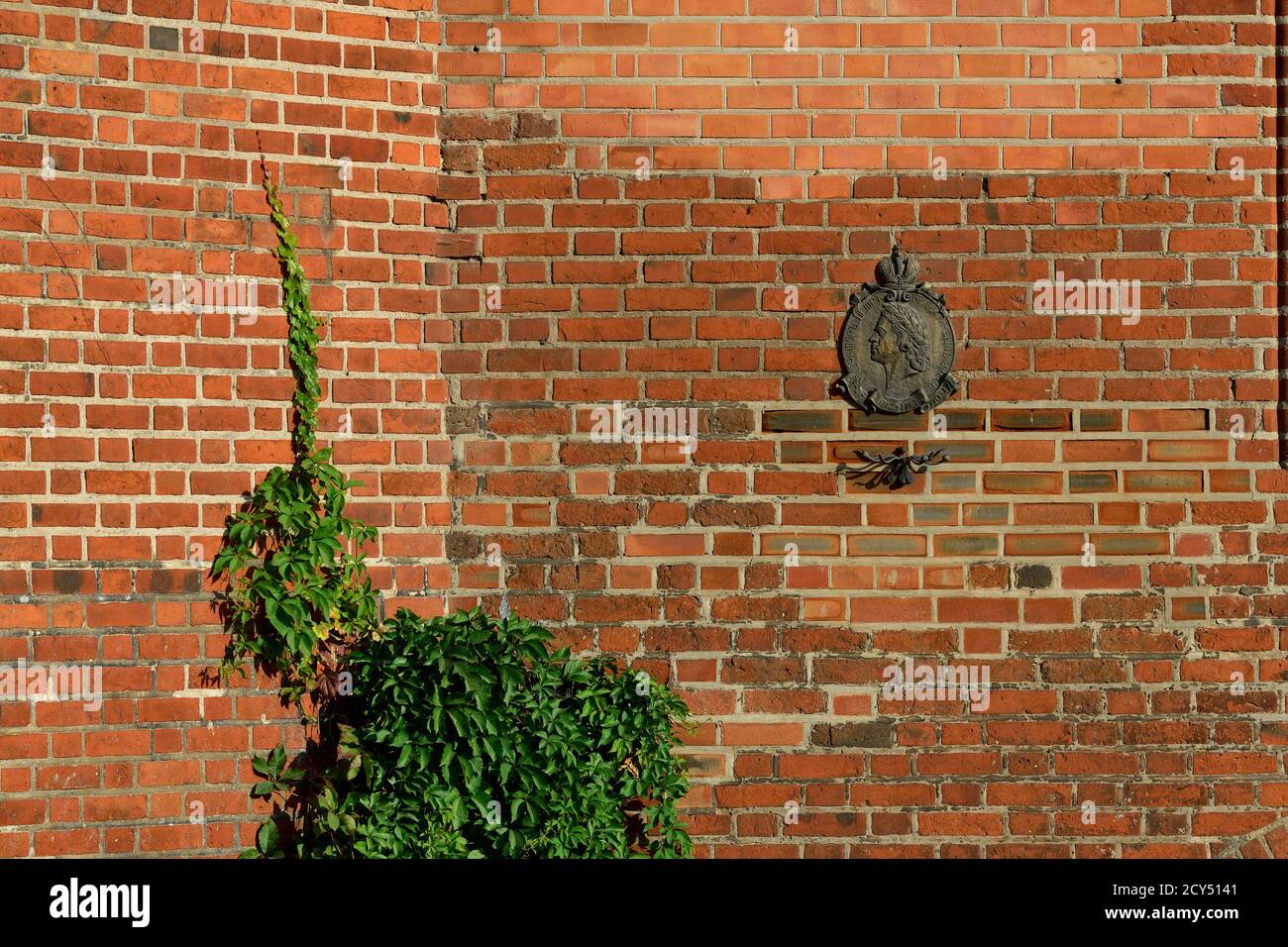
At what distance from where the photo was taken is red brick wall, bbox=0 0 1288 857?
3846 mm

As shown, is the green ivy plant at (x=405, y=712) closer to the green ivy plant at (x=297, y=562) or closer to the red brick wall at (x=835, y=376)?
the green ivy plant at (x=297, y=562)

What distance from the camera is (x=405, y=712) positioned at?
3387 mm

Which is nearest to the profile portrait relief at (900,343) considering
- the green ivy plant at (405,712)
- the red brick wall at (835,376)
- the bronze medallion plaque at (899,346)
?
the bronze medallion plaque at (899,346)

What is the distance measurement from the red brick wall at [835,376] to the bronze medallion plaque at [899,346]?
75mm

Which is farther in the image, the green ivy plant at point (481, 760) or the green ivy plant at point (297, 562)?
the green ivy plant at point (297, 562)

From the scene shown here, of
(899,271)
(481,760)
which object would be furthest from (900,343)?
(481,760)

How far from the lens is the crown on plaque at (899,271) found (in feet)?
12.7

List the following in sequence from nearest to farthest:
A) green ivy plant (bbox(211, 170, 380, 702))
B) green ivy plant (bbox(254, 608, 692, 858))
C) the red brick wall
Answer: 1. green ivy plant (bbox(254, 608, 692, 858))
2. green ivy plant (bbox(211, 170, 380, 702))
3. the red brick wall

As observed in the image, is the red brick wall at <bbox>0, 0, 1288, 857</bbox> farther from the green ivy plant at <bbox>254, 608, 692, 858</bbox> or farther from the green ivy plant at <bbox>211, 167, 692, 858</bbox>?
the green ivy plant at <bbox>254, 608, 692, 858</bbox>

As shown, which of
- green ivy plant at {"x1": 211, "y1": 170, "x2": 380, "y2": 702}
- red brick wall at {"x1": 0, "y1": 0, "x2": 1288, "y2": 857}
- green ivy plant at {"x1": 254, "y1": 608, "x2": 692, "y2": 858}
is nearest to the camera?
green ivy plant at {"x1": 254, "y1": 608, "x2": 692, "y2": 858}

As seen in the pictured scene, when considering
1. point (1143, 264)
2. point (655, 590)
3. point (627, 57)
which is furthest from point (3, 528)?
point (1143, 264)

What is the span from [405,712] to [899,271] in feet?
7.22

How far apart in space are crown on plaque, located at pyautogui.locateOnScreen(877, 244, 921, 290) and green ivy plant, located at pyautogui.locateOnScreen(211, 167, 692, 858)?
161 centimetres

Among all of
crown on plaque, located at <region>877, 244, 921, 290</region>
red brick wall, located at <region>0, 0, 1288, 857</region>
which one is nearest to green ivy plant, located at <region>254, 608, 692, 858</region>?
red brick wall, located at <region>0, 0, 1288, 857</region>
